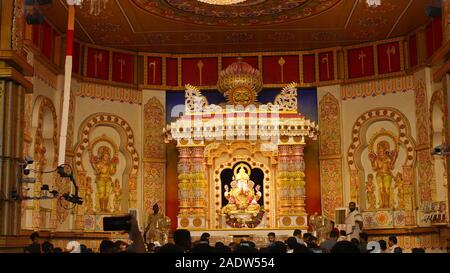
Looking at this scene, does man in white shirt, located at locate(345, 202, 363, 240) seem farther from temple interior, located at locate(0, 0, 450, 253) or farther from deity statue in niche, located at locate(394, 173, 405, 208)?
deity statue in niche, located at locate(394, 173, 405, 208)

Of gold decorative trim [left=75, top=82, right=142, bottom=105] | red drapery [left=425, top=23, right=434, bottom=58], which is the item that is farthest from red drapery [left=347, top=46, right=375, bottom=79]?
gold decorative trim [left=75, top=82, right=142, bottom=105]

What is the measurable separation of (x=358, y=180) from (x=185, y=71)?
5538mm

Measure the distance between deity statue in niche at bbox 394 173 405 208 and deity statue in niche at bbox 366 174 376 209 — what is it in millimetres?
597

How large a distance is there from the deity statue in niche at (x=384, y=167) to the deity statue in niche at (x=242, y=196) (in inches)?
121

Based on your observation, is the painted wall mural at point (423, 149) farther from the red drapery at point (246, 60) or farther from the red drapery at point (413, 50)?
the red drapery at point (246, 60)

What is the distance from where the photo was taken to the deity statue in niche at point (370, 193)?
627 inches

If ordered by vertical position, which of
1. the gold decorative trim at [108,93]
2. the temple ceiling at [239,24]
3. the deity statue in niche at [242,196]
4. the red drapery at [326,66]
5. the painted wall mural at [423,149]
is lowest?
the deity statue in niche at [242,196]

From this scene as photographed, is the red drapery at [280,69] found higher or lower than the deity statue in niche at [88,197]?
higher

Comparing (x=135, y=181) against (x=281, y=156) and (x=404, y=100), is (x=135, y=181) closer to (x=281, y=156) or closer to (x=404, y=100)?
(x=281, y=156)

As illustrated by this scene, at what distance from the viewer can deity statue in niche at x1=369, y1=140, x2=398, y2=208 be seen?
15742 mm

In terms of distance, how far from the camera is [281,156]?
50.5 ft

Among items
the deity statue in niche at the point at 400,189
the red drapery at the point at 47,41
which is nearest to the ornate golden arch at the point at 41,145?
the red drapery at the point at 47,41

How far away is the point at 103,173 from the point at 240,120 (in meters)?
3.87

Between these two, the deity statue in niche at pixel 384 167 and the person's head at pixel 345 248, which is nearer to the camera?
the person's head at pixel 345 248
